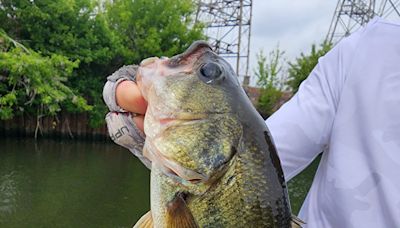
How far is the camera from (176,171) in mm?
1044

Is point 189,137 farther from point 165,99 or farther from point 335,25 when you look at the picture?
point 335,25

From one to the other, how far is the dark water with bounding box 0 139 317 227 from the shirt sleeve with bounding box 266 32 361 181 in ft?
22.3

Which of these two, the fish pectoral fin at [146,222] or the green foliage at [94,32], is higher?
the green foliage at [94,32]

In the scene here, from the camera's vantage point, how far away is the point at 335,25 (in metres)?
25.6

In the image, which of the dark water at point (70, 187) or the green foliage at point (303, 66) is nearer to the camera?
the dark water at point (70, 187)

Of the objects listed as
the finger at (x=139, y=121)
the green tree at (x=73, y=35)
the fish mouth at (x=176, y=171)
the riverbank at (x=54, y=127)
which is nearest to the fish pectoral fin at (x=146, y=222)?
the fish mouth at (x=176, y=171)

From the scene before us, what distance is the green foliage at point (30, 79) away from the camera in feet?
43.2

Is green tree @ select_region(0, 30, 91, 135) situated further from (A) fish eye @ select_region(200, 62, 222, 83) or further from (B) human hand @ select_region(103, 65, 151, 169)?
(A) fish eye @ select_region(200, 62, 222, 83)

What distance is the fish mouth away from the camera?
1033 millimetres

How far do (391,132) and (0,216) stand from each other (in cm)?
746

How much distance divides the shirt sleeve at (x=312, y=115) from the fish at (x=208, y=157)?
25 cm

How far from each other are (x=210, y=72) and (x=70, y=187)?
929cm

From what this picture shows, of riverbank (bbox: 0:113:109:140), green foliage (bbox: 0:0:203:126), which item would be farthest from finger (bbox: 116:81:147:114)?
riverbank (bbox: 0:113:109:140)

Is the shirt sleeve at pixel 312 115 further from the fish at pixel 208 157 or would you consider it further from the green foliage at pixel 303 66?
the green foliage at pixel 303 66
